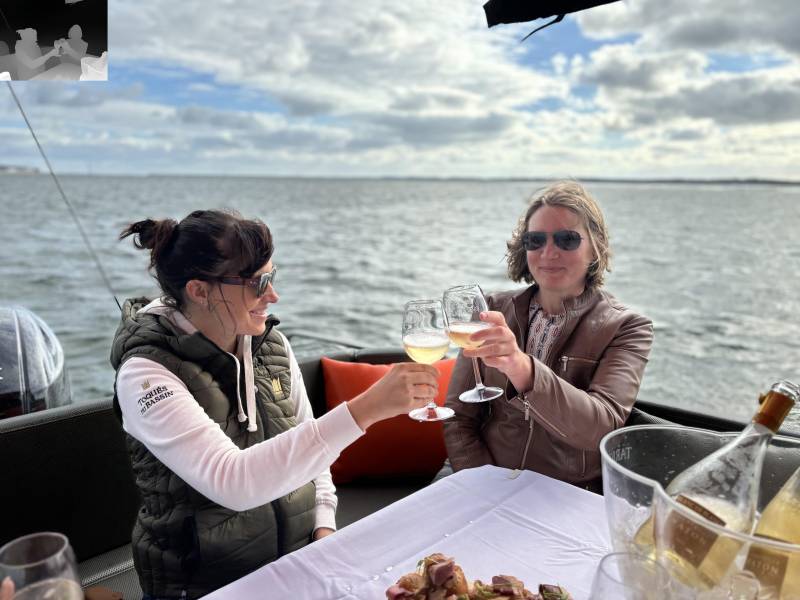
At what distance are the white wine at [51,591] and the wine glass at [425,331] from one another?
91 centimetres

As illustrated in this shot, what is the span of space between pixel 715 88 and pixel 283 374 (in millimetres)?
33902

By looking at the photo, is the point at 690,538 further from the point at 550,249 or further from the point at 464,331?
the point at 550,249

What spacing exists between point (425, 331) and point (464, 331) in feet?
0.34

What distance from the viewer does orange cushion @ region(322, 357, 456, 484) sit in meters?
2.73

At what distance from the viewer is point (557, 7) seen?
155 centimetres

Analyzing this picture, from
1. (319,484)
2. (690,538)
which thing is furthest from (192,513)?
(690,538)

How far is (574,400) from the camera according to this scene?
5.72 ft

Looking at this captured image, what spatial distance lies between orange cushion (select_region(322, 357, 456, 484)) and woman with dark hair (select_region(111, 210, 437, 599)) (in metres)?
0.89

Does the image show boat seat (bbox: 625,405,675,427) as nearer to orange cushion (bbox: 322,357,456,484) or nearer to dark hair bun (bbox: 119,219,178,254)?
orange cushion (bbox: 322,357,456,484)

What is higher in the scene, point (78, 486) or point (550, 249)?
point (550, 249)

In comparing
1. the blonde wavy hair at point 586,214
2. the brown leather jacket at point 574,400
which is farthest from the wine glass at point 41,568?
the blonde wavy hair at point 586,214

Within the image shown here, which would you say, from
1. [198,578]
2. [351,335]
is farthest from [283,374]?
[351,335]

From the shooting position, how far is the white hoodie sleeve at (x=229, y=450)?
1.34m
